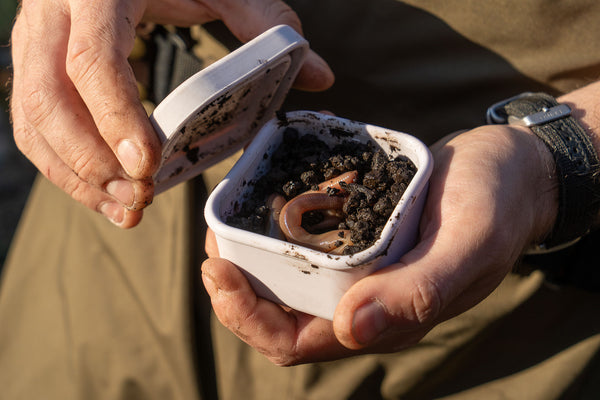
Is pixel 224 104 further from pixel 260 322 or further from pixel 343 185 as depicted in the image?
pixel 260 322

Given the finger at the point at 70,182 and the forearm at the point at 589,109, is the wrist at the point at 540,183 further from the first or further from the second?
the finger at the point at 70,182

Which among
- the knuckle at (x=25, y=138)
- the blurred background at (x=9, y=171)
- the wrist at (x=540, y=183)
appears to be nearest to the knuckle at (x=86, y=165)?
the knuckle at (x=25, y=138)

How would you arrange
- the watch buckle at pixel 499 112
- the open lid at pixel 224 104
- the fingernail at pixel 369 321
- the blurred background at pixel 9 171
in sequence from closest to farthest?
the fingernail at pixel 369 321, the open lid at pixel 224 104, the watch buckle at pixel 499 112, the blurred background at pixel 9 171

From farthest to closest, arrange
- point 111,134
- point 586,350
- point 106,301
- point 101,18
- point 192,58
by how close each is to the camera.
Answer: point 106,301, point 192,58, point 586,350, point 101,18, point 111,134

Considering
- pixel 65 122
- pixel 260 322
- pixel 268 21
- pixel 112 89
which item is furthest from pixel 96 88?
pixel 260 322

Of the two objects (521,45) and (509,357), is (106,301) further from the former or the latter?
(521,45)

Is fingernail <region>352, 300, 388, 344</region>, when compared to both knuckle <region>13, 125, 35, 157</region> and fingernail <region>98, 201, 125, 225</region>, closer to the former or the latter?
fingernail <region>98, 201, 125, 225</region>

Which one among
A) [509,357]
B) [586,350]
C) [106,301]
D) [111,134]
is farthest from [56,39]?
[586,350]
